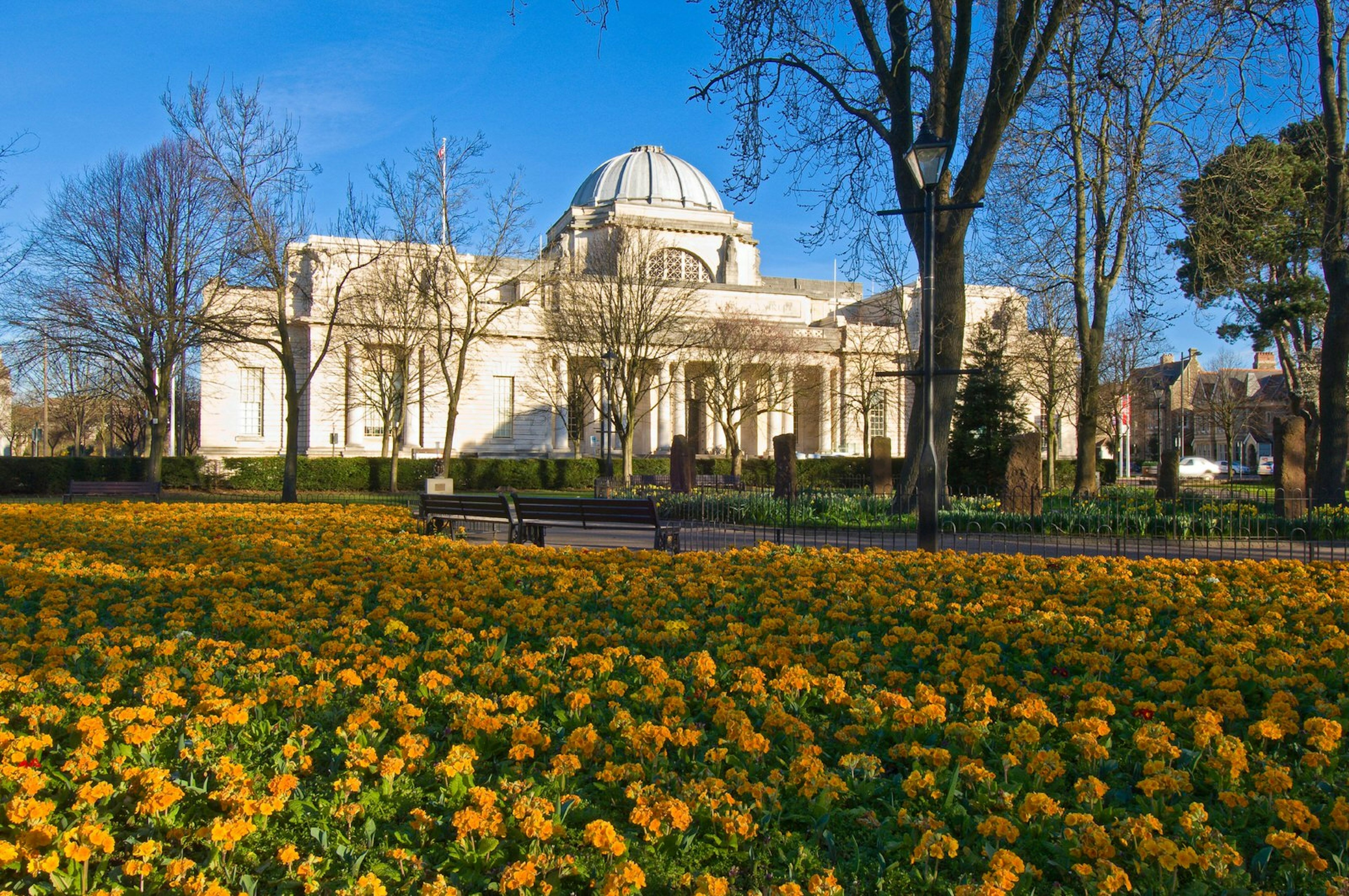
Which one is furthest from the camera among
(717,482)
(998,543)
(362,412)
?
(362,412)

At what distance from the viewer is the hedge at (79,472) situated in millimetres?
27047

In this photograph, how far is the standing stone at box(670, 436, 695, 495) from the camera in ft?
73.3

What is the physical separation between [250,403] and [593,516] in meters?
37.1

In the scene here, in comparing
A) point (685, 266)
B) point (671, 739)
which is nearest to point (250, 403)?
point (685, 266)

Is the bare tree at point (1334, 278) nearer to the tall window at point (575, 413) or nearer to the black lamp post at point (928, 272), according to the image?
the black lamp post at point (928, 272)

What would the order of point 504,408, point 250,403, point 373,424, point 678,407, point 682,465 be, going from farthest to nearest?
point 678,407
point 504,408
point 373,424
point 250,403
point 682,465

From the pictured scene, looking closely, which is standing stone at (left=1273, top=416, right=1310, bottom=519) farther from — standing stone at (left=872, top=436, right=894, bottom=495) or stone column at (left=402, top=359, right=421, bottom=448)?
stone column at (left=402, top=359, right=421, bottom=448)

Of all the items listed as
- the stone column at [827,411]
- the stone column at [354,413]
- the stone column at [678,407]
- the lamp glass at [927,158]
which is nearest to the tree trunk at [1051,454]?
the stone column at [827,411]

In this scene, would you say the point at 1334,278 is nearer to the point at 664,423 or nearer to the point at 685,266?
the point at 664,423

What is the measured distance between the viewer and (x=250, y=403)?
142 feet

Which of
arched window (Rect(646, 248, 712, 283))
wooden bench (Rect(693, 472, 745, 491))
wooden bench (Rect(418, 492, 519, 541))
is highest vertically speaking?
arched window (Rect(646, 248, 712, 283))

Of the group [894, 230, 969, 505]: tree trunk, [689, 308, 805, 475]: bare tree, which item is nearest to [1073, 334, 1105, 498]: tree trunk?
[894, 230, 969, 505]: tree trunk

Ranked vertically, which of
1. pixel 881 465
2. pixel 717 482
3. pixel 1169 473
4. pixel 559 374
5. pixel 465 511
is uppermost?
pixel 559 374

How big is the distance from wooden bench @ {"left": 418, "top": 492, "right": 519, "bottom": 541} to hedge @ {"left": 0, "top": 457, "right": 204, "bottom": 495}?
56.8 feet
